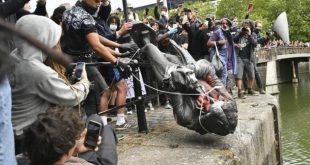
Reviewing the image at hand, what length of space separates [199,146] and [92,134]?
2211mm

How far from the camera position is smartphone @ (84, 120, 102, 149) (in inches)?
79.0

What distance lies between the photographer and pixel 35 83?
2.27 m

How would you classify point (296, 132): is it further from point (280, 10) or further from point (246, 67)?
point (280, 10)

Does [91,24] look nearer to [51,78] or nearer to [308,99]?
[51,78]

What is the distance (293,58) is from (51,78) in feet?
131

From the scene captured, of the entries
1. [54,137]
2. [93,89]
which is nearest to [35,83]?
[54,137]

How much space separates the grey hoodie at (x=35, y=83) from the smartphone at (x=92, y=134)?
0.37 m

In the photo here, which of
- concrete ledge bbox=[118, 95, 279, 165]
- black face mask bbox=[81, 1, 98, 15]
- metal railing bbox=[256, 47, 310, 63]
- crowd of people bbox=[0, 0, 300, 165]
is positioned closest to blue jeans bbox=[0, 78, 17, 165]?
crowd of people bbox=[0, 0, 300, 165]

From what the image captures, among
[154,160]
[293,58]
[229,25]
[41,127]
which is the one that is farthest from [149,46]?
[293,58]

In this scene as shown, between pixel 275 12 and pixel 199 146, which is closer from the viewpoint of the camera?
pixel 199 146

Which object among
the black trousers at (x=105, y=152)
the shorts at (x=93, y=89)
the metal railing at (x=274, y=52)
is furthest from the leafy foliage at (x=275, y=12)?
the black trousers at (x=105, y=152)

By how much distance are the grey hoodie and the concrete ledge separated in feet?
4.68

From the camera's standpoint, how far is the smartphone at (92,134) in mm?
2006

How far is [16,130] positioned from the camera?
91.0 inches
